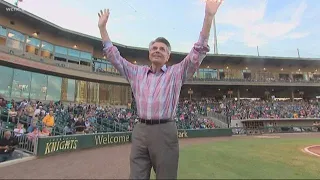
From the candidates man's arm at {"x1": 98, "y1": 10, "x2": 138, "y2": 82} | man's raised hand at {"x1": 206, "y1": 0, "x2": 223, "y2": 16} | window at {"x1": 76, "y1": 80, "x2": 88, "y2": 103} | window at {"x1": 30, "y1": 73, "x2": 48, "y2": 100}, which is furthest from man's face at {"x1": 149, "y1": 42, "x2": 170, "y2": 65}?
window at {"x1": 76, "y1": 80, "x2": 88, "y2": 103}

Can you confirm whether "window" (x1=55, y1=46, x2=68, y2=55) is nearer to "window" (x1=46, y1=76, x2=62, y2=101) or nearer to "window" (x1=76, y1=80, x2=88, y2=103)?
"window" (x1=46, y1=76, x2=62, y2=101)

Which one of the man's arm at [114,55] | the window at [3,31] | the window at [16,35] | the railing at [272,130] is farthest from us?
the railing at [272,130]

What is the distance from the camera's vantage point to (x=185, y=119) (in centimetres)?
2827

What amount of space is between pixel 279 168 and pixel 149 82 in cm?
724

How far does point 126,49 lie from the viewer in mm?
35375

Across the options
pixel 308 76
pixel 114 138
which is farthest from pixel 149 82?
pixel 308 76

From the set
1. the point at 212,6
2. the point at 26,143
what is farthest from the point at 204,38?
the point at 26,143

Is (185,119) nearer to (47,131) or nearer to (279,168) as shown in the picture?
(47,131)

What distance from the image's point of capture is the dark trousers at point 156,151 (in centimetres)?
252

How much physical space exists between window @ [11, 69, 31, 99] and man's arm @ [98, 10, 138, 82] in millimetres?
23326

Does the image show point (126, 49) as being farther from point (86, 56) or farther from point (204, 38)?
point (204, 38)

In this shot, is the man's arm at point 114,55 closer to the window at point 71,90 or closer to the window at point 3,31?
the window at point 3,31

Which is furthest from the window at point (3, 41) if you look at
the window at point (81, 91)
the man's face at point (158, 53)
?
the man's face at point (158, 53)

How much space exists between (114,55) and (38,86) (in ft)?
82.7
